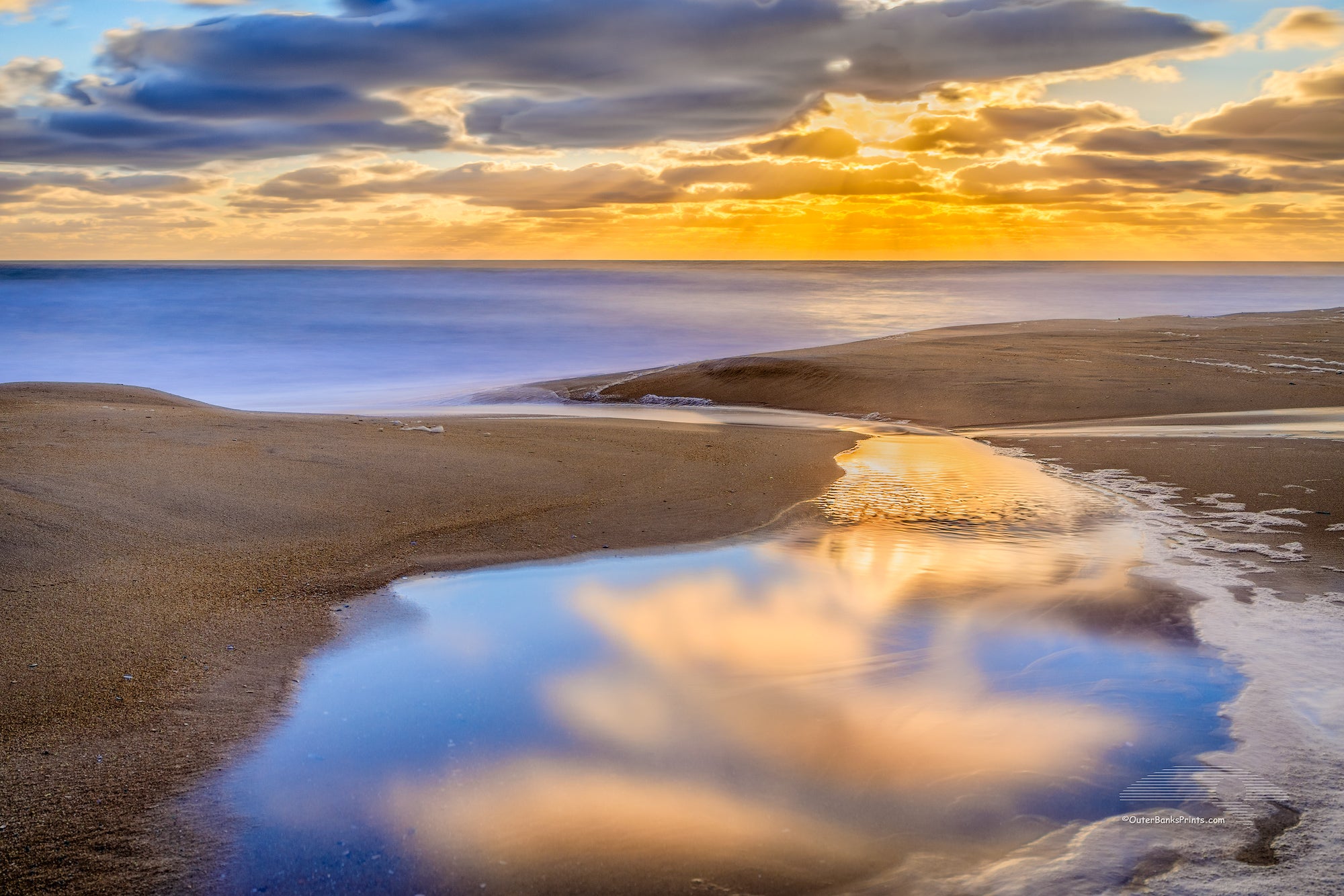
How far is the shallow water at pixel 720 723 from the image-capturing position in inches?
133

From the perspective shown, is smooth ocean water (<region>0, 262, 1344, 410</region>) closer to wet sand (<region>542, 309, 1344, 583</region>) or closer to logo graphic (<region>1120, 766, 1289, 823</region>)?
wet sand (<region>542, 309, 1344, 583</region>)

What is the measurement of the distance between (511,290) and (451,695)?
294 feet

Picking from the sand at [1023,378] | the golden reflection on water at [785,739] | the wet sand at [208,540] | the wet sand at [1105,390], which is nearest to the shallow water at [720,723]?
the golden reflection on water at [785,739]

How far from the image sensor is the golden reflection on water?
11.1 ft

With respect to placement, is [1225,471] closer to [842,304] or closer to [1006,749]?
[1006,749]

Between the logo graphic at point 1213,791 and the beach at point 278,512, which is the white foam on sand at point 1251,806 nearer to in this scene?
the logo graphic at point 1213,791

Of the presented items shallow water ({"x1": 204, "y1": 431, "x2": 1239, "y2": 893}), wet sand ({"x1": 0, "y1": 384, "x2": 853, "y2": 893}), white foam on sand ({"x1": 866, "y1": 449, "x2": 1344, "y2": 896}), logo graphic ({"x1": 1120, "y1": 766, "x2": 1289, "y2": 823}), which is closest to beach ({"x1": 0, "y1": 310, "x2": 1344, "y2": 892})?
wet sand ({"x1": 0, "y1": 384, "x2": 853, "y2": 893})

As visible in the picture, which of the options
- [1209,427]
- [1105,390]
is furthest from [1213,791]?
[1105,390]

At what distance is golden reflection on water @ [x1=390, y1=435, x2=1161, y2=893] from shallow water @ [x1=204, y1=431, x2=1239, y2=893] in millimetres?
14

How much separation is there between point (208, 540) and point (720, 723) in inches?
166

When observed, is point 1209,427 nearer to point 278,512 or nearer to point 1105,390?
point 1105,390

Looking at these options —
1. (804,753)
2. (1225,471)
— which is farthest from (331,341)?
(804,753)

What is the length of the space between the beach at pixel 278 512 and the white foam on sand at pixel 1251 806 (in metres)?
0.98

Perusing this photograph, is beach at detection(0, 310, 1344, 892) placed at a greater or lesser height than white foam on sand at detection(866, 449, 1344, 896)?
greater
